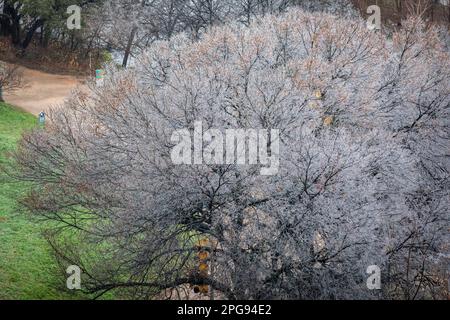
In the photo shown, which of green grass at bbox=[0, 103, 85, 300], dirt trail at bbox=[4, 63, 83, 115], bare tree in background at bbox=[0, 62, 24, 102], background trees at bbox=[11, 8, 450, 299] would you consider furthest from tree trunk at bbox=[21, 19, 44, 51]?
background trees at bbox=[11, 8, 450, 299]

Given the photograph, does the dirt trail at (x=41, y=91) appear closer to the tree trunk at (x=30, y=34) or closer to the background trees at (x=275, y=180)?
the tree trunk at (x=30, y=34)

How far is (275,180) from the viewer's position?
12703mm

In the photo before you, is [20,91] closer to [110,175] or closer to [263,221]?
[110,175]

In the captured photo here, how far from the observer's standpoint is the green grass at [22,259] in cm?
1562

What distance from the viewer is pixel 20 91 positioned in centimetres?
3131

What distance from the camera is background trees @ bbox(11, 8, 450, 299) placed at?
40.5ft

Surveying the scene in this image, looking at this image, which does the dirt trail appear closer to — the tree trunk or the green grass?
the tree trunk

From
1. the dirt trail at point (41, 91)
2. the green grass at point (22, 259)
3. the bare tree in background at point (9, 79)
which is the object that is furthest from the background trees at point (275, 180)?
the bare tree in background at point (9, 79)

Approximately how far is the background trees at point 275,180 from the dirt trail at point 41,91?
1286cm

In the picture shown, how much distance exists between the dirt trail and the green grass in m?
6.19

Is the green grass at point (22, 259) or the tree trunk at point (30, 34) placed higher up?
the tree trunk at point (30, 34)

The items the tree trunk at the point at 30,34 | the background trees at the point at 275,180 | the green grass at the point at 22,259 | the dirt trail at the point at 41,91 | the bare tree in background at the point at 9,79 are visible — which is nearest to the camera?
the background trees at the point at 275,180
